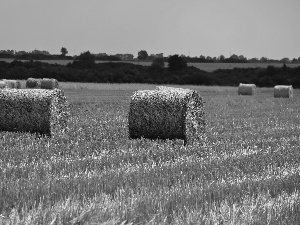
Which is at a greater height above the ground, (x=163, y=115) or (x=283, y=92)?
(x=163, y=115)

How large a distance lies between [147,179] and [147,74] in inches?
2114

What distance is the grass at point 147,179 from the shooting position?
5.68 m

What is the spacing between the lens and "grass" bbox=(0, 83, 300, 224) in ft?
18.6

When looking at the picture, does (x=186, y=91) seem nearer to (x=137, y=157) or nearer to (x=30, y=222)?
(x=137, y=157)

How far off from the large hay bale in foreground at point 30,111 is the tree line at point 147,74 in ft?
134

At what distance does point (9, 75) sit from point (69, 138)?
43.1 metres

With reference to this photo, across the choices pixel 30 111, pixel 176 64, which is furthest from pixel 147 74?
pixel 30 111

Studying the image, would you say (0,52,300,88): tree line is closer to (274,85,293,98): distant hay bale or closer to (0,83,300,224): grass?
(274,85,293,98): distant hay bale

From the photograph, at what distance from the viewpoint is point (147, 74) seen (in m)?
61.5

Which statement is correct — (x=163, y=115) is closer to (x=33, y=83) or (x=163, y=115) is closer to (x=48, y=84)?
(x=48, y=84)

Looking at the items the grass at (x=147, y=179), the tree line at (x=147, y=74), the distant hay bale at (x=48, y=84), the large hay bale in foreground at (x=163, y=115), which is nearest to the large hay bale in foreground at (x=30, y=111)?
the grass at (x=147, y=179)

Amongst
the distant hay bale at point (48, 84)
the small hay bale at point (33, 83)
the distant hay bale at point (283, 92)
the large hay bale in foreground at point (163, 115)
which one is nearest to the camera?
the large hay bale in foreground at point (163, 115)

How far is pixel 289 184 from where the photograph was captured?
26.2 ft

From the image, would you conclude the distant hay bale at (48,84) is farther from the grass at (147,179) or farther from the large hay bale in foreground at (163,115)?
the large hay bale in foreground at (163,115)
